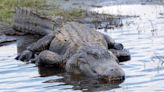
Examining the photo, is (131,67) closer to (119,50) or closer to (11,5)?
(119,50)

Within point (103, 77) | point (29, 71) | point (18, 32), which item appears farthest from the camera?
point (18, 32)

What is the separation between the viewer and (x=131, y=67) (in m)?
9.29

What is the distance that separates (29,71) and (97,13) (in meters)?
6.78

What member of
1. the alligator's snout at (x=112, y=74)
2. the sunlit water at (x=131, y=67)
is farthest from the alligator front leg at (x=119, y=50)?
the alligator's snout at (x=112, y=74)

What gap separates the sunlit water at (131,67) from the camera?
797cm

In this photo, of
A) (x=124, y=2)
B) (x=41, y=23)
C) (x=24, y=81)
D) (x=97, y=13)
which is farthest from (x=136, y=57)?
(x=124, y=2)

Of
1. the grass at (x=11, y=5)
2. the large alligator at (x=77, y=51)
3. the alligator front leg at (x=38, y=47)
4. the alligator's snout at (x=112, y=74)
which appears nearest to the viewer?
the alligator's snout at (x=112, y=74)

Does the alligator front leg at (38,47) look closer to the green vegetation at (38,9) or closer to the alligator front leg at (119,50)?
the alligator front leg at (119,50)

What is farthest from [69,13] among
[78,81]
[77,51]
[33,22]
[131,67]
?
[78,81]

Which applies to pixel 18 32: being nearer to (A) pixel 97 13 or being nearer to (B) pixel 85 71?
(A) pixel 97 13

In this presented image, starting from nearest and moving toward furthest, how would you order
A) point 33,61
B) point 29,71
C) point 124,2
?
1. point 29,71
2. point 33,61
3. point 124,2

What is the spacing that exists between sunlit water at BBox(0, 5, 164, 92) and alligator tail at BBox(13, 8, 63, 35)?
90 centimetres

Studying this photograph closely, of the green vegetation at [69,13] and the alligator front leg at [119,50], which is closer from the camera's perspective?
the alligator front leg at [119,50]

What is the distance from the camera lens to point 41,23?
42.1 feet
